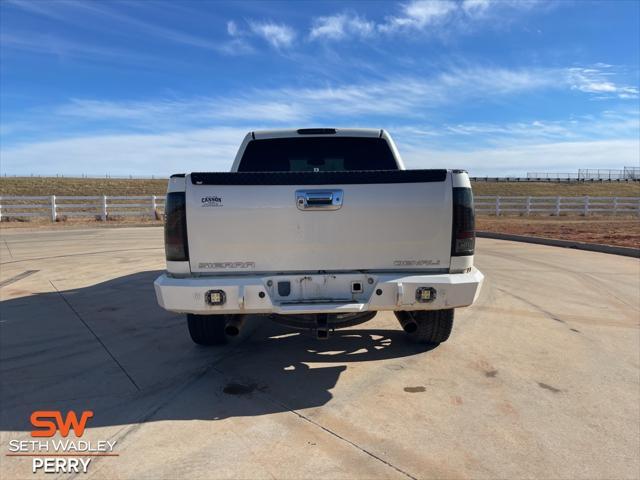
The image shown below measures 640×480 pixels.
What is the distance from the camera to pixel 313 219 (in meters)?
3.50

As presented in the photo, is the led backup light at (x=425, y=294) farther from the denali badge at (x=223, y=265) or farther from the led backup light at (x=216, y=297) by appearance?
the led backup light at (x=216, y=297)

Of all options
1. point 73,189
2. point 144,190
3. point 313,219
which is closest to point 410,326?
point 313,219

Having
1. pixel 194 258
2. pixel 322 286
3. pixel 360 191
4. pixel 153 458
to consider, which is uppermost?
pixel 360 191

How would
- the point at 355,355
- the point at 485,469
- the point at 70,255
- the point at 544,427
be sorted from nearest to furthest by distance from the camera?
the point at 485,469
the point at 544,427
the point at 355,355
the point at 70,255

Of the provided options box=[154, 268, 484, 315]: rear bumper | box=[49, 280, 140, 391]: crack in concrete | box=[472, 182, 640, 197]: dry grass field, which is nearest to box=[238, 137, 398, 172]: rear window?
box=[154, 268, 484, 315]: rear bumper

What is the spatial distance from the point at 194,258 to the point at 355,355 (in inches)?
73.7

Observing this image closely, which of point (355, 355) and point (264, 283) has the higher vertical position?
point (264, 283)

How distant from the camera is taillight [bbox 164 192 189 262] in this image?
345cm

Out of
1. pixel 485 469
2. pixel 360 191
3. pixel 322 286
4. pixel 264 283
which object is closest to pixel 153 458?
pixel 264 283

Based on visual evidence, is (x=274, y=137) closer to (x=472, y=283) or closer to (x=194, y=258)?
(x=194, y=258)

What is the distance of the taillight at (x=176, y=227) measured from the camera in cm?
345

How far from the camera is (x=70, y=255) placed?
37.1 ft

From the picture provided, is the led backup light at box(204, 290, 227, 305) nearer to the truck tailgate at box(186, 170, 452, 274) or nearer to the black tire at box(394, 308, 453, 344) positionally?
the truck tailgate at box(186, 170, 452, 274)

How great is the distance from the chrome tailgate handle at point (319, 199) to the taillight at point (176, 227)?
2.77 feet
